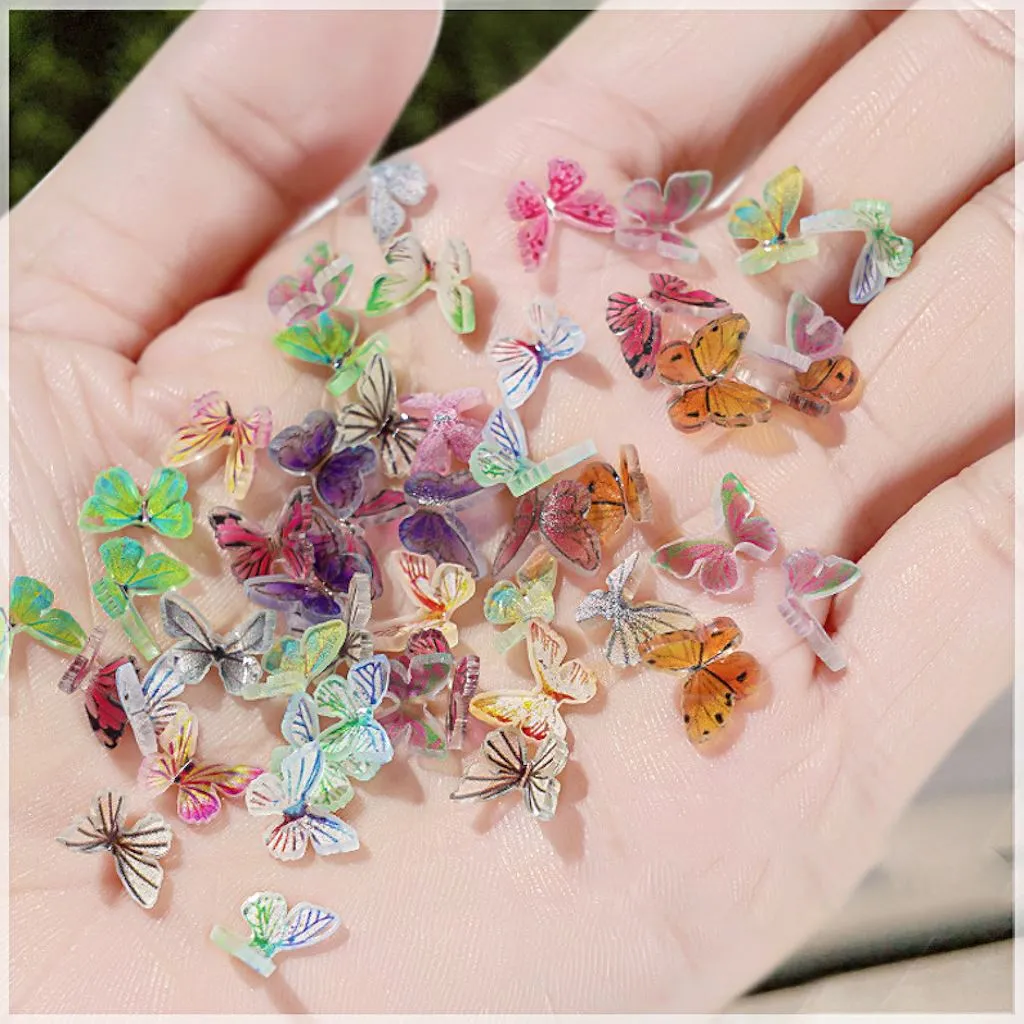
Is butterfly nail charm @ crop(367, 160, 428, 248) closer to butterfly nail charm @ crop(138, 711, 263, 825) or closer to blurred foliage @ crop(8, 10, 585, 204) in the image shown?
blurred foliage @ crop(8, 10, 585, 204)

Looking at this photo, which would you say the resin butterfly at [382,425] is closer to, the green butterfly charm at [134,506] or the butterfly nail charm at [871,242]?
the green butterfly charm at [134,506]

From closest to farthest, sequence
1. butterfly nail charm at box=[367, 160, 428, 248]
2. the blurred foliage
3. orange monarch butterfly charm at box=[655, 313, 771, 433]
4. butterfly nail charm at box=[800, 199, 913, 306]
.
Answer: orange monarch butterfly charm at box=[655, 313, 771, 433]
butterfly nail charm at box=[800, 199, 913, 306]
butterfly nail charm at box=[367, 160, 428, 248]
the blurred foliage

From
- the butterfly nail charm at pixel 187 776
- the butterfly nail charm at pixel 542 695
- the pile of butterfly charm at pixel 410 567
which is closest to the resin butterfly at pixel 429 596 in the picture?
the pile of butterfly charm at pixel 410 567

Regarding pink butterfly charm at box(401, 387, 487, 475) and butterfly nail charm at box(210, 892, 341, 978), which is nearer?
butterfly nail charm at box(210, 892, 341, 978)

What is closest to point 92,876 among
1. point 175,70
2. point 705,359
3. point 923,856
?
point 705,359

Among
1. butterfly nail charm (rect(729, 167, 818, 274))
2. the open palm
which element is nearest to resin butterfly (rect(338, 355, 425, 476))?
the open palm

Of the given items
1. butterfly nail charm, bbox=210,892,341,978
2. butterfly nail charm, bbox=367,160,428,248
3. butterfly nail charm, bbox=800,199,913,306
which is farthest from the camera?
butterfly nail charm, bbox=367,160,428,248

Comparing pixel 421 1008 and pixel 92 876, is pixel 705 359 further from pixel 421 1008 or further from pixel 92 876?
pixel 92 876
